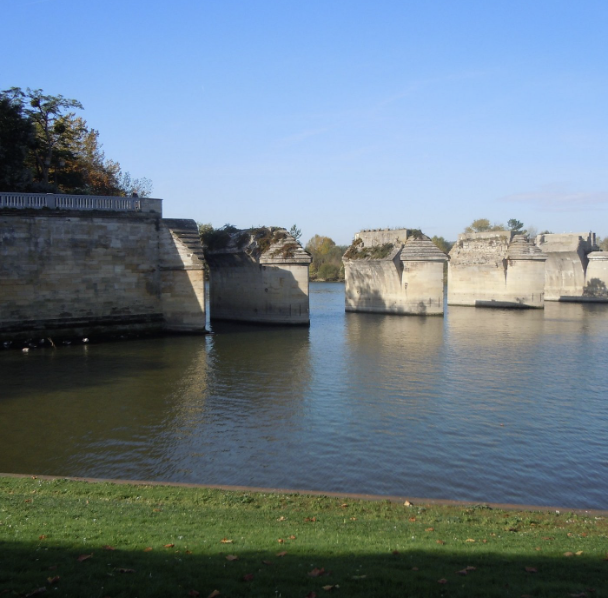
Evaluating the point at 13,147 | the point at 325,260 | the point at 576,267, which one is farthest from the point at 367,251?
the point at 325,260

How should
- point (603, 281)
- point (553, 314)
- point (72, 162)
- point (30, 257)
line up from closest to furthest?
point (30, 257) → point (72, 162) → point (553, 314) → point (603, 281)

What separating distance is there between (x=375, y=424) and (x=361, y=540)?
8.02 meters

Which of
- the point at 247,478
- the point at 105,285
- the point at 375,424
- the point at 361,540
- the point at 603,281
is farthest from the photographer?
the point at 603,281

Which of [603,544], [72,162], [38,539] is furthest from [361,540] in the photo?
[72,162]

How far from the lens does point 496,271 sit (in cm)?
5006

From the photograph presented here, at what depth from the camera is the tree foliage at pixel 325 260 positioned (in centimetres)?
10056

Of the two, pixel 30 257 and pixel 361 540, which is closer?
pixel 361 540

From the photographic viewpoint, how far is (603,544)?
6.94m

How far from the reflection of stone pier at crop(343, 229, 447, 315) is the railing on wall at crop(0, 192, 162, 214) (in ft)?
58.2

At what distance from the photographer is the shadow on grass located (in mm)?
5035

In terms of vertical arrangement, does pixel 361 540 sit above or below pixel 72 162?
below

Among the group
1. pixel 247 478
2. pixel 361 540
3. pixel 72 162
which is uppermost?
pixel 72 162

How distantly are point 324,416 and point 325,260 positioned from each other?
92.4 m

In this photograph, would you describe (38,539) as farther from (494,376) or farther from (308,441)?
(494,376)
